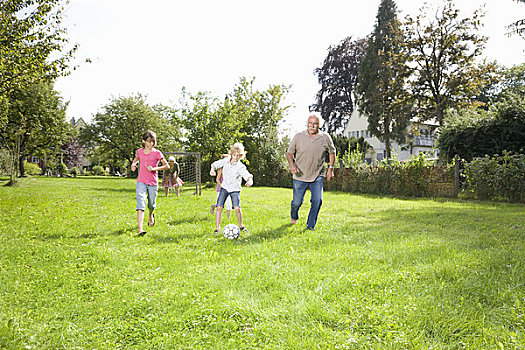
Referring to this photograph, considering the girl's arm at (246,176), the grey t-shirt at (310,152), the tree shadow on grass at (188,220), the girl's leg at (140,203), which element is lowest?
the tree shadow on grass at (188,220)

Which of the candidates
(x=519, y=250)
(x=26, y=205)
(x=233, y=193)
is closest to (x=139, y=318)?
(x=233, y=193)

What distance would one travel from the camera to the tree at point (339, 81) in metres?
41.7

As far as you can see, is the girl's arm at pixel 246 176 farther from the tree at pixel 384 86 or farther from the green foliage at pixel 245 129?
the tree at pixel 384 86

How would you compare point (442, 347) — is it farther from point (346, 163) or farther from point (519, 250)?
point (346, 163)

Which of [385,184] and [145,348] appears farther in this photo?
[385,184]

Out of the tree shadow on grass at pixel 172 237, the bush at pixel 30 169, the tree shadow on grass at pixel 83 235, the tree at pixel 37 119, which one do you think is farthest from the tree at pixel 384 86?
the bush at pixel 30 169

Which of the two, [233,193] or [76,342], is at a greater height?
[233,193]

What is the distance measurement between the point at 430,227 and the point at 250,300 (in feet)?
17.4

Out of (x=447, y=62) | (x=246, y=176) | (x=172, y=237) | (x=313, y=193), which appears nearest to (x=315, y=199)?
(x=313, y=193)

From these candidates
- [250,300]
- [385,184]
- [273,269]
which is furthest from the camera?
[385,184]

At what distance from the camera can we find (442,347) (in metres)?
2.52

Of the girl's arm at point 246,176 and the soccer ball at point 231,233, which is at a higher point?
the girl's arm at point 246,176

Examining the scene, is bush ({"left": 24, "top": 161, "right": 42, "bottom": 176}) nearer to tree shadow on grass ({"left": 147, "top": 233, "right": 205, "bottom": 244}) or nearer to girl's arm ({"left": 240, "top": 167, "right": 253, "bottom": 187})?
tree shadow on grass ({"left": 147, "top": 233, "right": 205, "bottom": 244})

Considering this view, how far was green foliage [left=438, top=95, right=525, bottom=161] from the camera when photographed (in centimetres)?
1420
